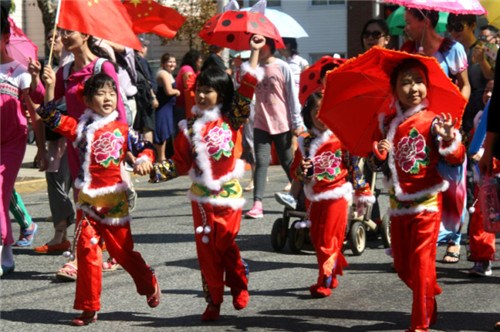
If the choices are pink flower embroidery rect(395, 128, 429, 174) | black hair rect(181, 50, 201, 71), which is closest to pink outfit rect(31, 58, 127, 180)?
pink flower embroidery rect(395, 128, 429, 174)

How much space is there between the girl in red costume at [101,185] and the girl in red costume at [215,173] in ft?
1.08

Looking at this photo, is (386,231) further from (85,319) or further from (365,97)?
(85,319)

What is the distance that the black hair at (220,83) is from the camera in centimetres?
716

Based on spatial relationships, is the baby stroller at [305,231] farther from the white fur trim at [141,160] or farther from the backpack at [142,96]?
the backpack at [142,96]

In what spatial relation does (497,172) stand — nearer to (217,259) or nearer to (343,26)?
(217,259)

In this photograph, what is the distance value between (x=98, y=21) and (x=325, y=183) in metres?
2.13

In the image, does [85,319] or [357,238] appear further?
[357,238]

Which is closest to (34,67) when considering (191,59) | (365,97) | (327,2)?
(365,97)

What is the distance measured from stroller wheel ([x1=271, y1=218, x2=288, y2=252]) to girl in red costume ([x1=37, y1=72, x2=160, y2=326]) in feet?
8.69

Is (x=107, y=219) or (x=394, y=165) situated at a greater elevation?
(x=394, y=165)

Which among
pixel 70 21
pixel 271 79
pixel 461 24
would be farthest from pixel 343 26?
pixel 70 21

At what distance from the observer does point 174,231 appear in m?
11.2

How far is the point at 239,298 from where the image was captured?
7.22 metres

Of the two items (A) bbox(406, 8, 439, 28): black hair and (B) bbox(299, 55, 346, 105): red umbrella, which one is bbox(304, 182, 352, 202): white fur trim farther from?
(A) bbox(406, 8, 439, 28): black hair
